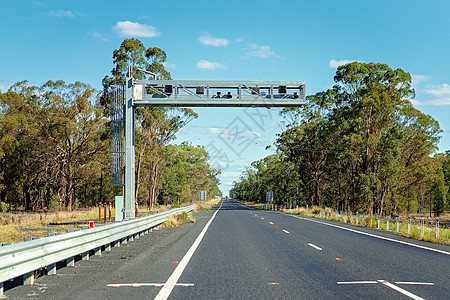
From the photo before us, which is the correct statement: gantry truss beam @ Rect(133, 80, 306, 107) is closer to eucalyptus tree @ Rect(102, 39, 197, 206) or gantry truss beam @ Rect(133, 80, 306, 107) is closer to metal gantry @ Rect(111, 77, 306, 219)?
metal gantry @ Rect(111, 77, 306, 219)

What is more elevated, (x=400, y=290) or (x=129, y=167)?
(x=129, y=167)

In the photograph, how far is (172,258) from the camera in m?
11.1

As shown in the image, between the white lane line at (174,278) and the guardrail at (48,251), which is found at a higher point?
the guardrail at (48,251)

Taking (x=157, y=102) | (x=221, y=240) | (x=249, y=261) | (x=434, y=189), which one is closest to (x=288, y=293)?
(x=249, y=261)

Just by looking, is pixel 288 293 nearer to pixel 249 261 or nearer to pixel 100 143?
A: pixel 249 261

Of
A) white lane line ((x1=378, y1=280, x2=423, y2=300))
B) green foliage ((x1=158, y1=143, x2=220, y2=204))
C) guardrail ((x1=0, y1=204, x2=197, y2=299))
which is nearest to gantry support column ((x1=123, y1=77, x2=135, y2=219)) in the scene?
guardrail ((x1=0, y1=204, x2=197, y2=299))

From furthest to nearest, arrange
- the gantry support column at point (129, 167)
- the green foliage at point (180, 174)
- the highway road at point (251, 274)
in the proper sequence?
the green foliage at point (180, 174) → the gantry support column at point (129, 167) → the highway road at point (251, 274)

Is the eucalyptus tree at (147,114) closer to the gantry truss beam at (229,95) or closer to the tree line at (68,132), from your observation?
the tree line at (68,132)

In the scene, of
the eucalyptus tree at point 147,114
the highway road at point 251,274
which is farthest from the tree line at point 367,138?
the highway road at point 251,274

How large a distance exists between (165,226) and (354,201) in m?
34.6

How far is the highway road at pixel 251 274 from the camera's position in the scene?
697cm

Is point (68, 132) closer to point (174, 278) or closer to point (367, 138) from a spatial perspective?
point (367, 138)

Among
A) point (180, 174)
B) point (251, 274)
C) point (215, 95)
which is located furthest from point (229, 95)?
point (180, 174)

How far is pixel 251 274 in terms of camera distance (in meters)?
8.82
